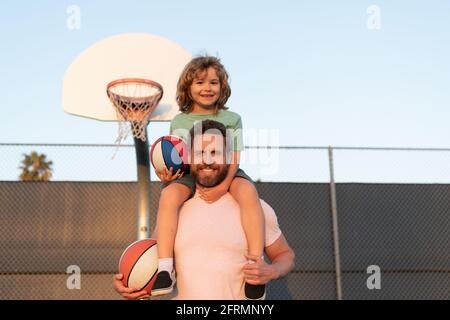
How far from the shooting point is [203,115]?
10.4ft

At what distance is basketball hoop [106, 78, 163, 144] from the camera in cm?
675

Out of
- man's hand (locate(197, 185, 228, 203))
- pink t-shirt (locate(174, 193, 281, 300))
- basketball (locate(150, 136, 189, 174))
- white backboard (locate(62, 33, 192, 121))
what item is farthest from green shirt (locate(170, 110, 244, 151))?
white backboard (locate(62, 33, 192, 121))

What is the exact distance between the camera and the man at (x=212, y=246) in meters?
2.37

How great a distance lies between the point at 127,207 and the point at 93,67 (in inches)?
123

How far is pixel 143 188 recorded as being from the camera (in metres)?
6.61

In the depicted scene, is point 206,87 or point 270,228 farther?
point 206,87

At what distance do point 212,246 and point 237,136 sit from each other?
917 millimetres

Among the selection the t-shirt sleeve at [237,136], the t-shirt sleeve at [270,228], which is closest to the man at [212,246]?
the t-shirt sleeve at [270,228]

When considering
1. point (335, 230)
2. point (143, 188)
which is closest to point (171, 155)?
point (143, 188)

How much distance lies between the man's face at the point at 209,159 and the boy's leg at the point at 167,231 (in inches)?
5.8

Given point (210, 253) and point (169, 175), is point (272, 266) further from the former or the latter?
point (169, 175)

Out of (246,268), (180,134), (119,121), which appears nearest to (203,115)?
(180,134)

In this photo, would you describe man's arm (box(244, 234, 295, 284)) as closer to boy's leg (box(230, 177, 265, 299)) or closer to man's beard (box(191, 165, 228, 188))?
boy's leg (box(230, 177, 265, 299))

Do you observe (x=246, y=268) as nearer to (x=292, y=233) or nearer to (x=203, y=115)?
(x=203, y=115)
